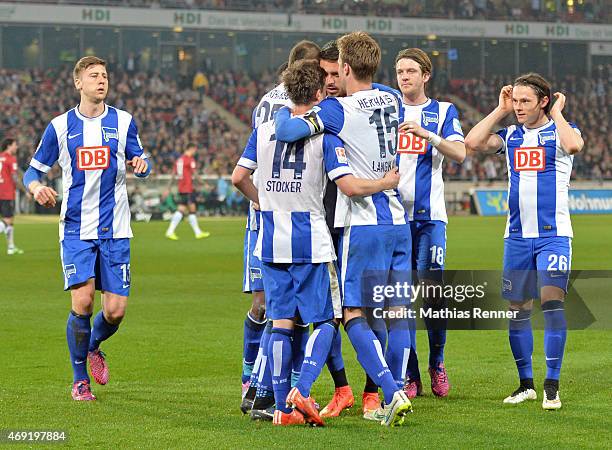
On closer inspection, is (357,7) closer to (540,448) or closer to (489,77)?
(489,77)

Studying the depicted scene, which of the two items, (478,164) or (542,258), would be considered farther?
(478,164)

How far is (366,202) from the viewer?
23.5ft

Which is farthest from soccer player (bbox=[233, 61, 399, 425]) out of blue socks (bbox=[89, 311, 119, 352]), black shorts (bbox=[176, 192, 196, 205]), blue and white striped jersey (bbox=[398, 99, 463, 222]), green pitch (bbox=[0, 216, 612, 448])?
black shorts (bbox=[176, 192, 196, 205])

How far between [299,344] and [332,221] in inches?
32.7

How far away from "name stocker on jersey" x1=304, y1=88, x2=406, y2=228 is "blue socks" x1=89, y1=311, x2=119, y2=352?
7.34ft

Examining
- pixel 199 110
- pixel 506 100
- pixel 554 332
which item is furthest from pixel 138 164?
pixel 199 110

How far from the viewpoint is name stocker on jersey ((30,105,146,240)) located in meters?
8.27

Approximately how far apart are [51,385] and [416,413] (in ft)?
9.86

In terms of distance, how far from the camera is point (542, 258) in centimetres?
789

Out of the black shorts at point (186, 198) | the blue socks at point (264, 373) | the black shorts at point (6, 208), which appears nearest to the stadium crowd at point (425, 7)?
the black shorts at point (186, 198)

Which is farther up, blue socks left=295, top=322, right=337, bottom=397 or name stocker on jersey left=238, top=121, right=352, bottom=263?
name stocker on jersey left=238, top=121, right=352, bottom=263

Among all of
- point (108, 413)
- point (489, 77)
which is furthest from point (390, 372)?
point (489, 77)

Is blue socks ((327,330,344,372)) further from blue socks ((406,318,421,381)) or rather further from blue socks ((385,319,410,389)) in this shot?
blue socks ((406,318,421,381))

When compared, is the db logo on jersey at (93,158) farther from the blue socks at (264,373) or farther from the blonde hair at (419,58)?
the blonde hair at (419,58)
